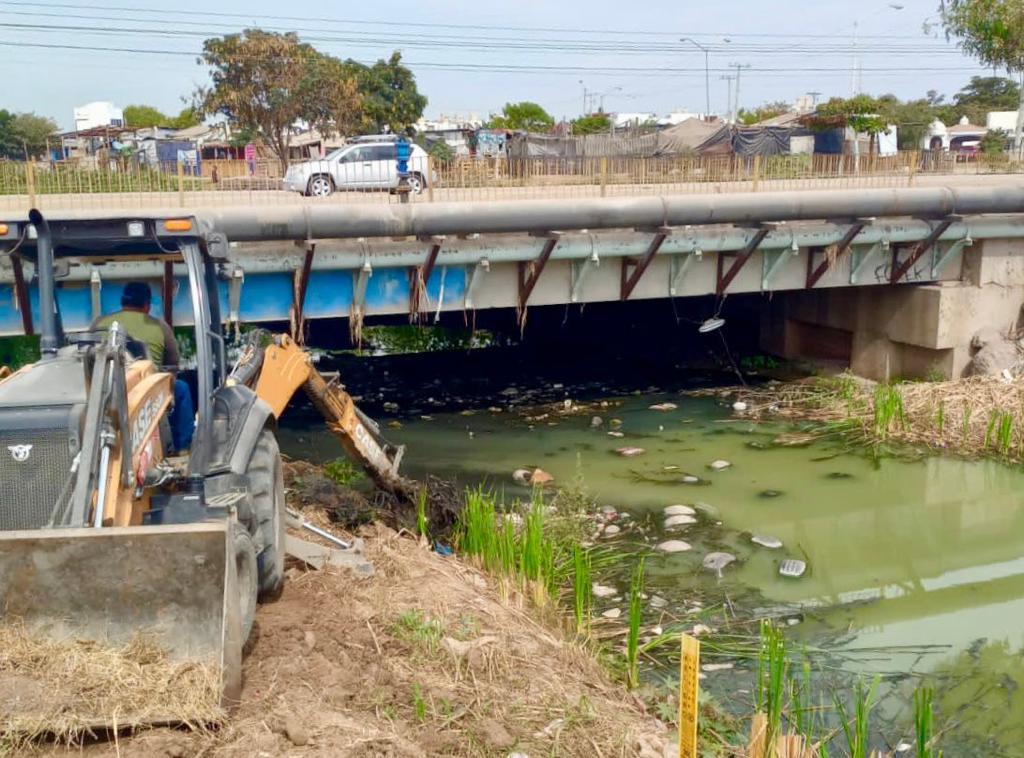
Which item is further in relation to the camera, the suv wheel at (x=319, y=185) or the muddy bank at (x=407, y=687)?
the suv wheel at (x=319, y=185)

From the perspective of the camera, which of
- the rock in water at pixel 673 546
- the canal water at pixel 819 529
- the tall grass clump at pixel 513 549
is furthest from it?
the rock in water at pixel 673 546

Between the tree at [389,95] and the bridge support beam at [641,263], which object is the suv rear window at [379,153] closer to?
the bridge support beam at [641,263]

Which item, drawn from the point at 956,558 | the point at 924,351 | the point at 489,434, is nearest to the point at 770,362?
the point at 924,351

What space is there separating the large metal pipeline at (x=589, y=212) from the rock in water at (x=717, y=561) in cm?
531

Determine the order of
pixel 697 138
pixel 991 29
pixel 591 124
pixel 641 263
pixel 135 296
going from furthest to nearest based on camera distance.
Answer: pixel 591 124 < pixel 697 138 < pixel 991 29 < pixel 641 263 < pixel 135 296

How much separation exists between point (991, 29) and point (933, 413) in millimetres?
19941

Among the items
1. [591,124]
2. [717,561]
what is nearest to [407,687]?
[717,561]

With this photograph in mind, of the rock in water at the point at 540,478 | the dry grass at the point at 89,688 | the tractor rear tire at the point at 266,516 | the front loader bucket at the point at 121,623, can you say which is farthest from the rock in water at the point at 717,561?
the dry grass at the point at 89,688

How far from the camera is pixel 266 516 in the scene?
6418 millimetres

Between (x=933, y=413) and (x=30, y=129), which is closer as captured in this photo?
(x=933, y=413)

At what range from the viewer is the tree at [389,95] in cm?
4641

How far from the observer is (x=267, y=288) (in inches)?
531

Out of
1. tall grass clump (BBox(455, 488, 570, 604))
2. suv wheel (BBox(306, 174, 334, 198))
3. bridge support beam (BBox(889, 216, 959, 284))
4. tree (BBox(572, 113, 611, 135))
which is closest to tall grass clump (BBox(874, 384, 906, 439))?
bridge support beam (BBox(889, 216, 959, 284))

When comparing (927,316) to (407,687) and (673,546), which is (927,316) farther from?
(407,687)
